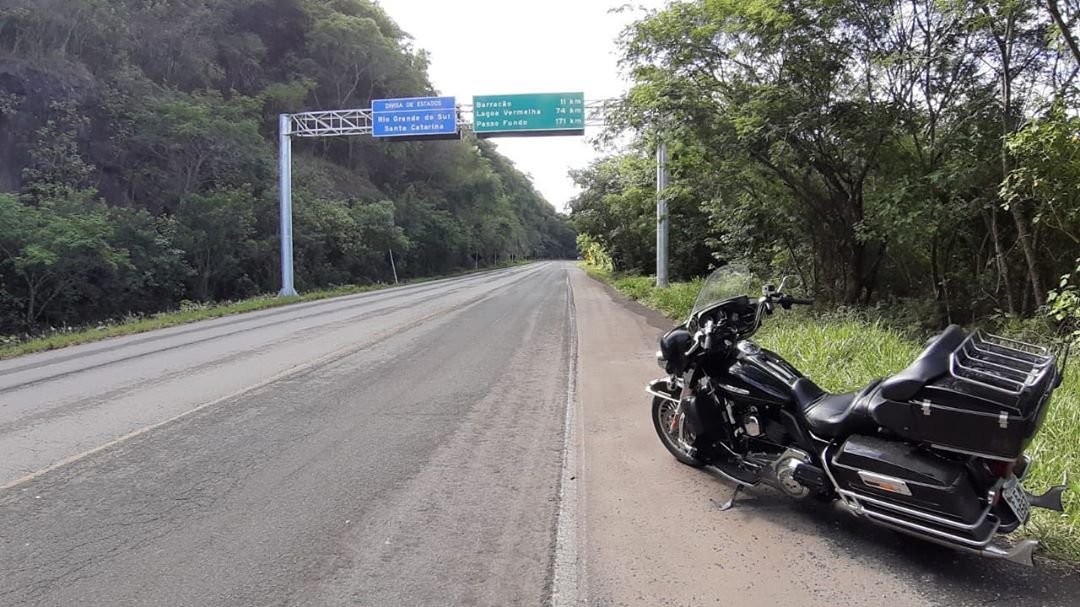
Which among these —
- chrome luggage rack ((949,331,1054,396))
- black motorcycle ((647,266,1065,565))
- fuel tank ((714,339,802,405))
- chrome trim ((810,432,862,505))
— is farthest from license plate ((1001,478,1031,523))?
fuel tank ((714,339,802,405))

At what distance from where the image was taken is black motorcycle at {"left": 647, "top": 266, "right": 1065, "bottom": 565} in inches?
112

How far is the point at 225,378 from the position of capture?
26.4ft

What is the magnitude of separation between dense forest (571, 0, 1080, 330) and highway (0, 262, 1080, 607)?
4961 millimetres

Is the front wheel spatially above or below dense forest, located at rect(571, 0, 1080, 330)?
below

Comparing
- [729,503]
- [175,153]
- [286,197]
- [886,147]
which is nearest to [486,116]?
[286,197]

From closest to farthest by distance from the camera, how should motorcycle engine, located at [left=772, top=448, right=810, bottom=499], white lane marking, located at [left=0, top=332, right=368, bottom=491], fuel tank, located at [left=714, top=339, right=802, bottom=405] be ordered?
motorcycle engine, located at [left=772, top=448, right=810, bottom=499] → fuel tank, located at [left=714, top=339, right=802, bottom=405] → white lane marking, located at [left=0, top=332, right=368, bottom=491]

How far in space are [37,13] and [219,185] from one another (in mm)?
8075

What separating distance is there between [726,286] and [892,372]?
2.80 metres

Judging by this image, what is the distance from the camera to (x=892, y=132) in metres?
9.46

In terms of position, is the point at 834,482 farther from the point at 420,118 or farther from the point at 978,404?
the point at 420,118

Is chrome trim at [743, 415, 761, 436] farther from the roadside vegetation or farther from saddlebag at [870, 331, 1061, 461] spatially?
the roadside vegetation

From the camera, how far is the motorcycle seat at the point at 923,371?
2.97 meters

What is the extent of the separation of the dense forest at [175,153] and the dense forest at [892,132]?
1793cm

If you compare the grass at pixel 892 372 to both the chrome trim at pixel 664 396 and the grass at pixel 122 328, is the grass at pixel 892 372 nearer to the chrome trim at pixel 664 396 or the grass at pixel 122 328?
the chrome trim at pixel 664 396
